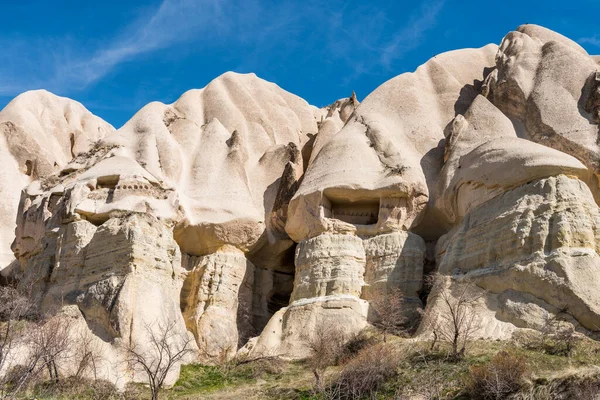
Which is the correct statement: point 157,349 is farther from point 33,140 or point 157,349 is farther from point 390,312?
point 33,140

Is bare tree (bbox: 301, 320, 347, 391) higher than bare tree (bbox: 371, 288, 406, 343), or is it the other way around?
bare tree (bbox: 371, 288, 406, 343)

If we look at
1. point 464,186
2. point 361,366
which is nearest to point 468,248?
point 464,186

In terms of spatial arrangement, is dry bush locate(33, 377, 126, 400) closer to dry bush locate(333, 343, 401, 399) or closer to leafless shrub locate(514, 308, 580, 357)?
dry bush locate(333, 343, 401, 399)

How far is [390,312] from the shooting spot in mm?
26547

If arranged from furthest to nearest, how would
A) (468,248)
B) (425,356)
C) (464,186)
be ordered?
(464,186) → (468,248) → (425,356)

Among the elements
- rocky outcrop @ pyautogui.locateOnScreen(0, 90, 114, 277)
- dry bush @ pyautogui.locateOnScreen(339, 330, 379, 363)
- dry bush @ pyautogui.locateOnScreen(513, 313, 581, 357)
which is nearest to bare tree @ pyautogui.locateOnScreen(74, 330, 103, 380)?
dry bush @ pyautogui.locateOnScreen(339, 330, 379, 363)

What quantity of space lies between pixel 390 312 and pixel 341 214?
5.28m

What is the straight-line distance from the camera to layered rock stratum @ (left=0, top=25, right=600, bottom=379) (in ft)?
83.7

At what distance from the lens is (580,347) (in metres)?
21.8

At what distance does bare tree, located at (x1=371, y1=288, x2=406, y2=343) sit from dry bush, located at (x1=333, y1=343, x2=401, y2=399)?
233 cm

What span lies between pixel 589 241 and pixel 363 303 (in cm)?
711

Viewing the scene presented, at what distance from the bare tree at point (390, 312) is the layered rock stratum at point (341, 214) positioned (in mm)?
298

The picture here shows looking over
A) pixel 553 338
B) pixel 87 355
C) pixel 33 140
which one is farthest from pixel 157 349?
pixel 33 140

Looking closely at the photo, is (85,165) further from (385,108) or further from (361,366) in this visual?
(361,366)
